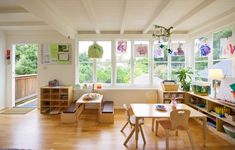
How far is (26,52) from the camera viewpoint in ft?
27.3

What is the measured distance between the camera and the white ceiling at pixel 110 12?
3.13 metres

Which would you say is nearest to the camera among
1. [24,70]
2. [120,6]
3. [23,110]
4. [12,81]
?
[120,6]

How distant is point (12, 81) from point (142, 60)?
4591mm

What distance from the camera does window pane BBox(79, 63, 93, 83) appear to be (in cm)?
586

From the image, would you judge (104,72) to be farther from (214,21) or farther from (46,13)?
(214,21)

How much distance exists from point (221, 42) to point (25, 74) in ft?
26.2

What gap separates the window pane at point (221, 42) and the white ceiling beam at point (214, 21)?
0.23 metres

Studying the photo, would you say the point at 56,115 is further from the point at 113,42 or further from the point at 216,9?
the point at 216,9

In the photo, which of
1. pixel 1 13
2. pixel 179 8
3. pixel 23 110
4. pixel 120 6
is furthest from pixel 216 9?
pixel 23 110

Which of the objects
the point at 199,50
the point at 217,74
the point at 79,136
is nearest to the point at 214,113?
the point at 217,74

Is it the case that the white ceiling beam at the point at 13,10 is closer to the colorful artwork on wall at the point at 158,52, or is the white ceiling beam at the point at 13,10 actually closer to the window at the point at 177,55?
the colorful artwork on wall at the point at 158,52

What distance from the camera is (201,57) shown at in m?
4.97

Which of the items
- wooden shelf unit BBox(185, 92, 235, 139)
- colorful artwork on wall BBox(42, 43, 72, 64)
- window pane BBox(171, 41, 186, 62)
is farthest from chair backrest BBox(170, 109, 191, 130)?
colorful artwork on wall BBox(42, 43, 72, 64)

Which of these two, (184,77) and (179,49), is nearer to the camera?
(184,77)
